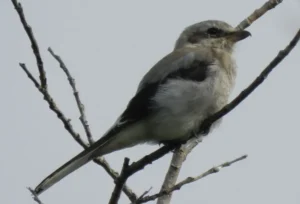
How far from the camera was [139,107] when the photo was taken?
16.4 feet

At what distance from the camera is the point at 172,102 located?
491 centimetres

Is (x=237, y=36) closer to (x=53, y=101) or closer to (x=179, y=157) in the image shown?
(x=179, y=157)

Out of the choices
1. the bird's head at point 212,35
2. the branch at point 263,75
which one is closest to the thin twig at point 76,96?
the branch at point 263,75

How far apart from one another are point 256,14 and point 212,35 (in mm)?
500

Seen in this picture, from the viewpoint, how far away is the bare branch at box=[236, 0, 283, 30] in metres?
5.77

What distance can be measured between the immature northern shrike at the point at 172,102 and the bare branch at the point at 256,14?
76 cm

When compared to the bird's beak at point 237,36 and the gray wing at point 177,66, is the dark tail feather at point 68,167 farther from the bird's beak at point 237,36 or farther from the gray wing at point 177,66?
the bird's beak at point 237,36

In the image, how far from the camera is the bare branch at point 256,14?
18.9 feet

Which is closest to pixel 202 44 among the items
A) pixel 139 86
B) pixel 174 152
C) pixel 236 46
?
pixel 236 46

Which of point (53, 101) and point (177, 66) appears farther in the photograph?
point (177, 66)

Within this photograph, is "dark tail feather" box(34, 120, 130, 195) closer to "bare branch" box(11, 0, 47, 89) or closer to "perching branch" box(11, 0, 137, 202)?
"perching branch" box(11, 0, 137, 202)

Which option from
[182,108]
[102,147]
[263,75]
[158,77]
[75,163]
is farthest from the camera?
[158,77]

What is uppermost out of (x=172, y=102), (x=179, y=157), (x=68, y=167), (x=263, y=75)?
(x=172, y=102)

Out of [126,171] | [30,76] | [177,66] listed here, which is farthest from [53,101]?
[177,66]
